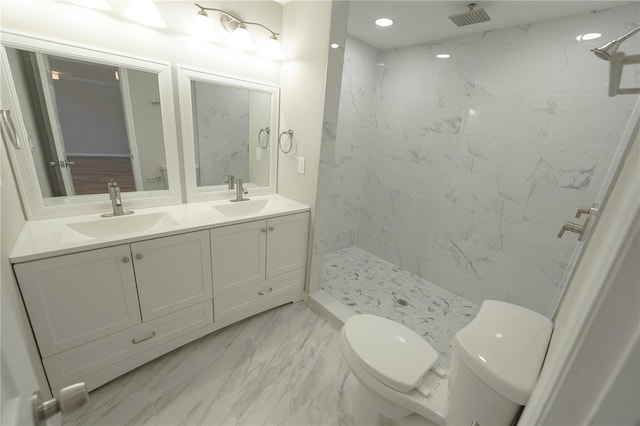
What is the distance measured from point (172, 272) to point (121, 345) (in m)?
0.45

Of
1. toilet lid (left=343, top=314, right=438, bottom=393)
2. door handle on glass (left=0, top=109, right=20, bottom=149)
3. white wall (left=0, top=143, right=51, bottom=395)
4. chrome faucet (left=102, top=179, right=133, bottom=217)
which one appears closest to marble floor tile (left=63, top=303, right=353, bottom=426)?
white wall (left=0, top=143, right=51, bottom=395)

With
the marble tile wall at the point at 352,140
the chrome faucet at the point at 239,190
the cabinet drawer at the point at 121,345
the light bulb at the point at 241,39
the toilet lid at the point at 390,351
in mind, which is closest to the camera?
the toilet lid at the point at 390,351

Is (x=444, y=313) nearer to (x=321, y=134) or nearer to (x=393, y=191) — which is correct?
(x=393, y=191)

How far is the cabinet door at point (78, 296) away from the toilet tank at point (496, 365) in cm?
151

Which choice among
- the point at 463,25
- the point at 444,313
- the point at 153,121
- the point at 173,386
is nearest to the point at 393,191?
the point at 444,313

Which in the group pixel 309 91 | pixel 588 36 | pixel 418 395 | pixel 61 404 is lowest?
pixel 418 395

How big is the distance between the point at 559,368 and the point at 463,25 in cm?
235

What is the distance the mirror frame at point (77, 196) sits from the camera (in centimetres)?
124

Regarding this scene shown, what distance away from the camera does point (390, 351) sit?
1187mm

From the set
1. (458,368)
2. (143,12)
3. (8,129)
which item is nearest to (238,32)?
(143,12)

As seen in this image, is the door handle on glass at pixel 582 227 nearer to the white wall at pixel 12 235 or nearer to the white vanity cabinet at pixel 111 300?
the white vanity cabinet at pixel 111 300

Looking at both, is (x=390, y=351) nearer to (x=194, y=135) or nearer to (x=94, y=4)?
(x=194, y=135)

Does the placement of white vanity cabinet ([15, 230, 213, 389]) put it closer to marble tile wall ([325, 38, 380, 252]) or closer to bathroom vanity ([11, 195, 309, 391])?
bathroom vanity ([11, 195, 309, 391])

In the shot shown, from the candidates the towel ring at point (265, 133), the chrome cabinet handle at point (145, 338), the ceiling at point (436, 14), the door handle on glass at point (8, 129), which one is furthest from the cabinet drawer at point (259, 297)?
the ceiling at point (436, 14)
